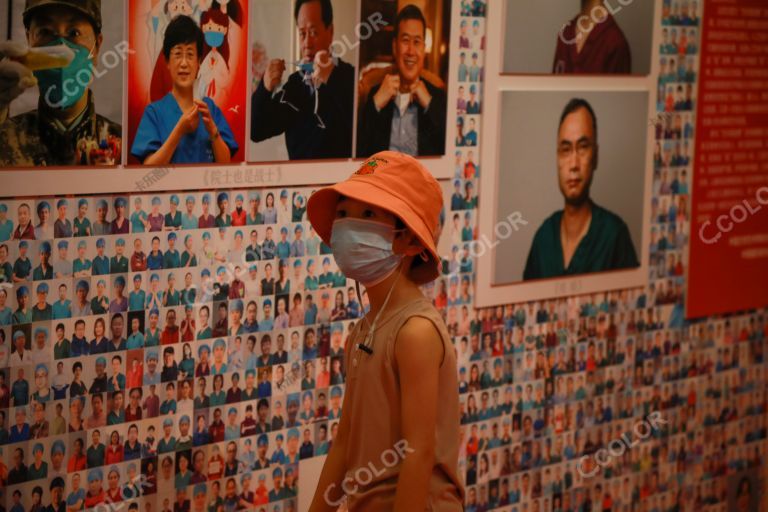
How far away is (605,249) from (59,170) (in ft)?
7.64

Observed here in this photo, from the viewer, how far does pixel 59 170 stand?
323cm

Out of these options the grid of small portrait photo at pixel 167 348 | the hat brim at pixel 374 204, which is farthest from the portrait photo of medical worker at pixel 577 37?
the hat brim at pixel 374 204

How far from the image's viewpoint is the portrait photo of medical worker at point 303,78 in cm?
363

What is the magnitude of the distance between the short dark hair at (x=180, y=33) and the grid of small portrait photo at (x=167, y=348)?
1.44 ft

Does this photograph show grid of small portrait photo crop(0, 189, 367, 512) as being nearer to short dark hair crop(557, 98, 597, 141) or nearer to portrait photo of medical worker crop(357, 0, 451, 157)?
portrait photo of medical worker crop(357, 0, 451, 157)

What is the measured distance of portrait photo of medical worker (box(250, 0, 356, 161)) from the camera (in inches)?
143

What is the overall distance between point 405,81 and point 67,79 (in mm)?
1227

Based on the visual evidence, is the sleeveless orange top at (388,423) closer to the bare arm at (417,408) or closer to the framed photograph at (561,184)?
the bare arm at (417,408)

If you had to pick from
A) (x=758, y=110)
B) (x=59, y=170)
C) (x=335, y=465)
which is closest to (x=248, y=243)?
(x=59, y=170)

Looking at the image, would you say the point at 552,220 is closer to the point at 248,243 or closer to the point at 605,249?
the point at 605,249

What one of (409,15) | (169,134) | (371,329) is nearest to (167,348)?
(169,134)

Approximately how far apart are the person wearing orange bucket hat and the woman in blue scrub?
700mm

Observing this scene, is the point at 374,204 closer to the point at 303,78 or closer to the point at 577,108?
the point at 303,78

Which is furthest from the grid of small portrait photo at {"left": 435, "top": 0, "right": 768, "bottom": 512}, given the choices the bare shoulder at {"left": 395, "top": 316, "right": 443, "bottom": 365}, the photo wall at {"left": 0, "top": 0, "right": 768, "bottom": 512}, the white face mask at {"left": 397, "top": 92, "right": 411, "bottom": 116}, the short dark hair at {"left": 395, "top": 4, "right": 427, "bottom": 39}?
the bare shoulder at {"left": 395, "top": 316, "right": 443, "bottom": 365}
